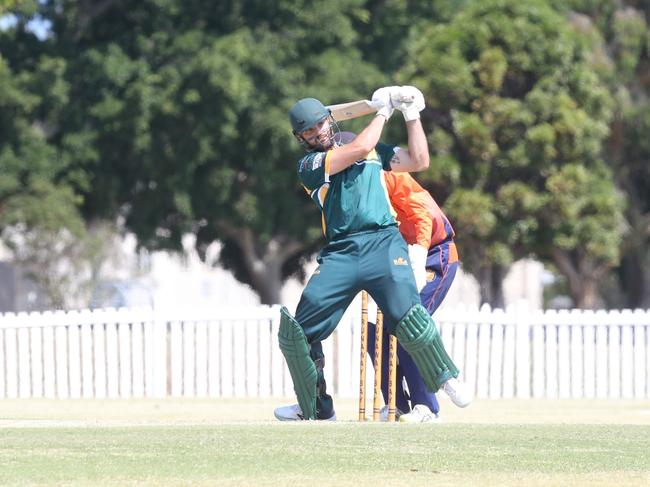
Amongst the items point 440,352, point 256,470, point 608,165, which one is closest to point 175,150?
point 608,165

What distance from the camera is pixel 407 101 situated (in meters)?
9.90

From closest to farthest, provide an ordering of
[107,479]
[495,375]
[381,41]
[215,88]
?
1. [107,479]
2. [495,375]
3. [215,88]
4. [381,41]

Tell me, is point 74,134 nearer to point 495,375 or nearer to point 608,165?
point 608,165

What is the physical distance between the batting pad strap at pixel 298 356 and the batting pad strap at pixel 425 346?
1.88 ft

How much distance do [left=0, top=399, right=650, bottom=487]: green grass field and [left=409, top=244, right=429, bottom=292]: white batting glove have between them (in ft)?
3.84

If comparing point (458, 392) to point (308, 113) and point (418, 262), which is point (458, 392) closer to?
point (418, 262)

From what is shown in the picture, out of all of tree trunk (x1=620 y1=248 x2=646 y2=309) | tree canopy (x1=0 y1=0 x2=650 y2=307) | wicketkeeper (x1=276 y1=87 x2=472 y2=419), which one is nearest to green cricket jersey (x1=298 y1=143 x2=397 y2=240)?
wicketkeeper (x1=276 y1=87 x2=472 y2=419)

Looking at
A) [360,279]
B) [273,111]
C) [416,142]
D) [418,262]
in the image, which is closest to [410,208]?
[418,262]

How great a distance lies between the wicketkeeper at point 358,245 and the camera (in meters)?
9.90

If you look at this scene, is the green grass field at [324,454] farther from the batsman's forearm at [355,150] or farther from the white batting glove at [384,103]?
the white batting glove at [384,103]

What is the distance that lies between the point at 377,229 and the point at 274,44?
24235mm

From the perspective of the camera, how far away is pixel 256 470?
7547mm

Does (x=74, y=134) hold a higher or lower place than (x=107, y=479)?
higher

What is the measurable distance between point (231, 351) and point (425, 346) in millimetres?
8438
